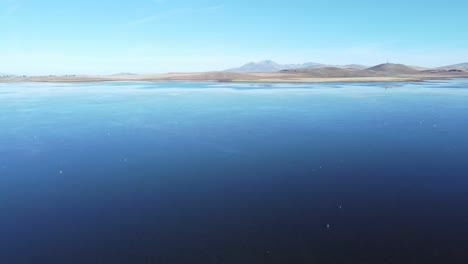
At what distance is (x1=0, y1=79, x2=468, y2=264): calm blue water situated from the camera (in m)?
6.25

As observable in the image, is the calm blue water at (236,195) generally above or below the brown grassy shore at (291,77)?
above

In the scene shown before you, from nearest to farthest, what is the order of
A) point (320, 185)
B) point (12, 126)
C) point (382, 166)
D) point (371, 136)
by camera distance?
point (320, 185), point (382, 166), point (371, 136), point (12, 126)

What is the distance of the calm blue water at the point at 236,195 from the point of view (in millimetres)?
6250

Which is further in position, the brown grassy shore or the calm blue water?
the brown grassy shore

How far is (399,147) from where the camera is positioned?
12891 mm

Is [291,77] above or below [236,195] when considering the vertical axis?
below

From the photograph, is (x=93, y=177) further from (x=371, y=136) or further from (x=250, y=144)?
(x=371, y=136)

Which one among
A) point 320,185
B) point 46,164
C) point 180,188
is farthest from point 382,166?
point 46,164

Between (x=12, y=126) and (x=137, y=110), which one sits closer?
(x=12, y=126)

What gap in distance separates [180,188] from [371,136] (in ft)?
31.5

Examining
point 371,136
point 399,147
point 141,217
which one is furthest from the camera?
point 371,136

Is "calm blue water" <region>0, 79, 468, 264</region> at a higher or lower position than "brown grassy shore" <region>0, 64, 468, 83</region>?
higher

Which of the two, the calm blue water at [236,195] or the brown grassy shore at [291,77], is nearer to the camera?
the calm blue water at [236,195]

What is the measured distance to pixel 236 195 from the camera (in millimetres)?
8539
